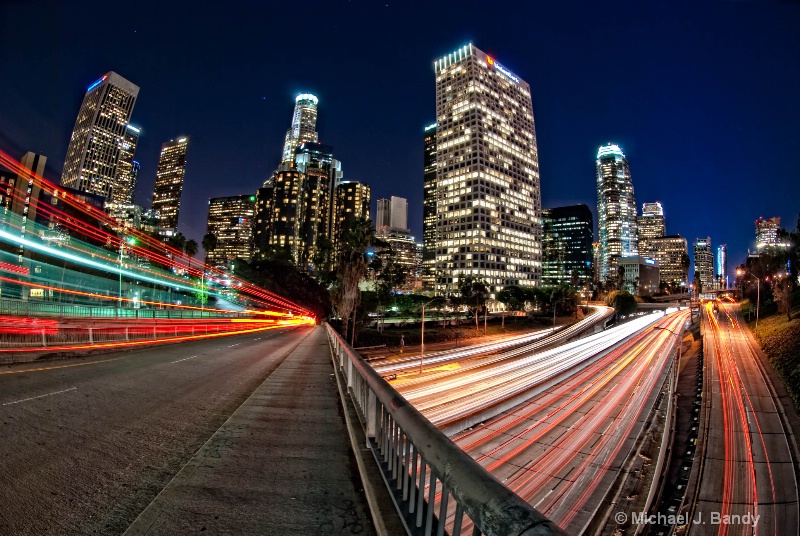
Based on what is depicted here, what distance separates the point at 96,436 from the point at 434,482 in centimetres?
634

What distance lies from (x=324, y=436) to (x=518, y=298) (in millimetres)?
111221

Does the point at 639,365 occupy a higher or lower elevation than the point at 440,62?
lower

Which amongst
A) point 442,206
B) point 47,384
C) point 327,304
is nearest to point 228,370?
point 47,384

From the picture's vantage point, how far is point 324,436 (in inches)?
240

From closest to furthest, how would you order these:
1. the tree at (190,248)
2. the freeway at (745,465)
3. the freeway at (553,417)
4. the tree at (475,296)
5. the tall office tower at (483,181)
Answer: the freeway at (745,465), the freeway at (553,417), the tree at (475,296), the tree at (190,248), the tall office tower at (483,181)

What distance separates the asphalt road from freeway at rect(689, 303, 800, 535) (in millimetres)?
21519

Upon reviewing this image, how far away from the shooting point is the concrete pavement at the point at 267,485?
3.43 meters

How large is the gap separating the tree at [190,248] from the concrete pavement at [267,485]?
83497 millimetres

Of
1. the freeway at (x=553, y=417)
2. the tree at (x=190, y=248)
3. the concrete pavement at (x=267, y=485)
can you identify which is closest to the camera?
the concrete pavement at (x=267, y=485)

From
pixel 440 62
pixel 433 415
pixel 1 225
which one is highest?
pixel 440 62

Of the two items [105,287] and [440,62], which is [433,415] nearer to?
[105,287]

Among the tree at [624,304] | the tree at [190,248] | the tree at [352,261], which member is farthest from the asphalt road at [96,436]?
the tree at [624,304]

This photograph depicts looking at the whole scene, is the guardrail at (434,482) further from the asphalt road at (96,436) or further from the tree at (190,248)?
the tree at (190,248)

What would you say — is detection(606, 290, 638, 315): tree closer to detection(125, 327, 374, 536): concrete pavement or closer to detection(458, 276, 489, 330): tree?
detection(458, 276, 489, 330): tree
